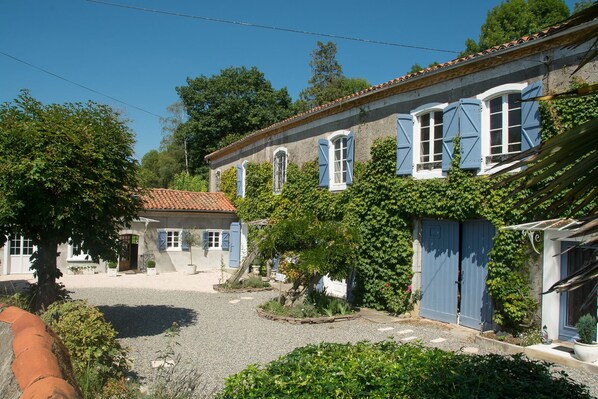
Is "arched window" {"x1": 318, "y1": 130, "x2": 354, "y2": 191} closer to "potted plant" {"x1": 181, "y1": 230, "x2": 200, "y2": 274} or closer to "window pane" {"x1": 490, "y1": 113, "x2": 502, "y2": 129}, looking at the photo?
"window pane" {"x1": 490, "y1": 113, "x2": 502, "y2": 129}

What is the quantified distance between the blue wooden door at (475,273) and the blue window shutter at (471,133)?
131 centimetres

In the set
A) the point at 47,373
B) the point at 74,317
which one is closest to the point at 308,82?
the point at 74,317

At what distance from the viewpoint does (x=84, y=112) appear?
8625 mm

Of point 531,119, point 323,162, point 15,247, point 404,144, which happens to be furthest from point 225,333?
point 15,247

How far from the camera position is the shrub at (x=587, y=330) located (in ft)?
22.5

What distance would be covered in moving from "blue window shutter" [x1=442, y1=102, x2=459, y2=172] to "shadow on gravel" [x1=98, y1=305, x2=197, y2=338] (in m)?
6.66

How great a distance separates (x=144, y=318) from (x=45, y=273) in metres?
2.79

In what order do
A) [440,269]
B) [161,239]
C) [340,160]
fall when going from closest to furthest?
1. [440,269]
2. [340,160]
3. [161,239]

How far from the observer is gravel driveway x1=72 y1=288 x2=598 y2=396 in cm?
736

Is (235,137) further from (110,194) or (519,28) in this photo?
(110,194)

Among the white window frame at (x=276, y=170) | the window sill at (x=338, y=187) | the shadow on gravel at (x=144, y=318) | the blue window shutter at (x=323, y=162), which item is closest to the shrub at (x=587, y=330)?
the window sill at (x=338, y=187)

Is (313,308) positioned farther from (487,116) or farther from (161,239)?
(161,239)

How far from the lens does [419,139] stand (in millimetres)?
11023

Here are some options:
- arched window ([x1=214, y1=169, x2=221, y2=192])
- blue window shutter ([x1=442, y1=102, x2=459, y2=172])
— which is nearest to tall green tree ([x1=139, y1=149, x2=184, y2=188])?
arched window ([x1=214, y1=169, x2=221, y2=192])
